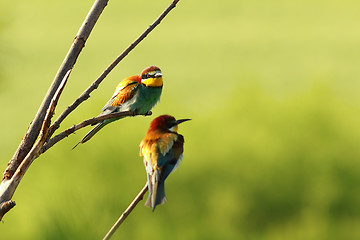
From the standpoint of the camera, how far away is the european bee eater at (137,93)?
68 centimetres

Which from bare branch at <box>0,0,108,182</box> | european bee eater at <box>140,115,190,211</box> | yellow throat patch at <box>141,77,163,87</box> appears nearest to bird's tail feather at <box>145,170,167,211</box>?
european bee eater at <box>140,115,190,211</box>

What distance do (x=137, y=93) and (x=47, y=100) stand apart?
0.35 meters

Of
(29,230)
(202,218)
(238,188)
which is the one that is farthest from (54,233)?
(238,188)

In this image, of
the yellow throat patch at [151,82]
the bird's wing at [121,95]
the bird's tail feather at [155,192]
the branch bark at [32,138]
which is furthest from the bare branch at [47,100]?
the yellow throat patch at [151,82]

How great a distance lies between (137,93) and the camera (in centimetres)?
75

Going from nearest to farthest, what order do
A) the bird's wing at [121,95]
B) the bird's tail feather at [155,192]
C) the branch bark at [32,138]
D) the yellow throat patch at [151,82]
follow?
the branch bark at [32,138] < the bird's tail feather at [155,192] < the bird's wing at [121,95] < the yellow throat patch at [151,82]

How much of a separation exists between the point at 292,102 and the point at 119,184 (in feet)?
2.67

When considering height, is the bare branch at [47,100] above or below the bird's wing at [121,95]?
above

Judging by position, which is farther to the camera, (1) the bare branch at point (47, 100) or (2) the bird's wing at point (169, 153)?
(2) the bird's wing at point (169, 153)

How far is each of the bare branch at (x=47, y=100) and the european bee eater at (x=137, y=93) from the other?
0.19 m

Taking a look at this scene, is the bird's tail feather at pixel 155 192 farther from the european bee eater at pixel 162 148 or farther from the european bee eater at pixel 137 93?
the european bee eater at pixel 137 93

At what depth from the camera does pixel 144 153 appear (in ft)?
1.86

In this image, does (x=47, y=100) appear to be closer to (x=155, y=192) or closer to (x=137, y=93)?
(x=155, y=192)

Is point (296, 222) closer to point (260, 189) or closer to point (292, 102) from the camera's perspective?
point (260, 189)
